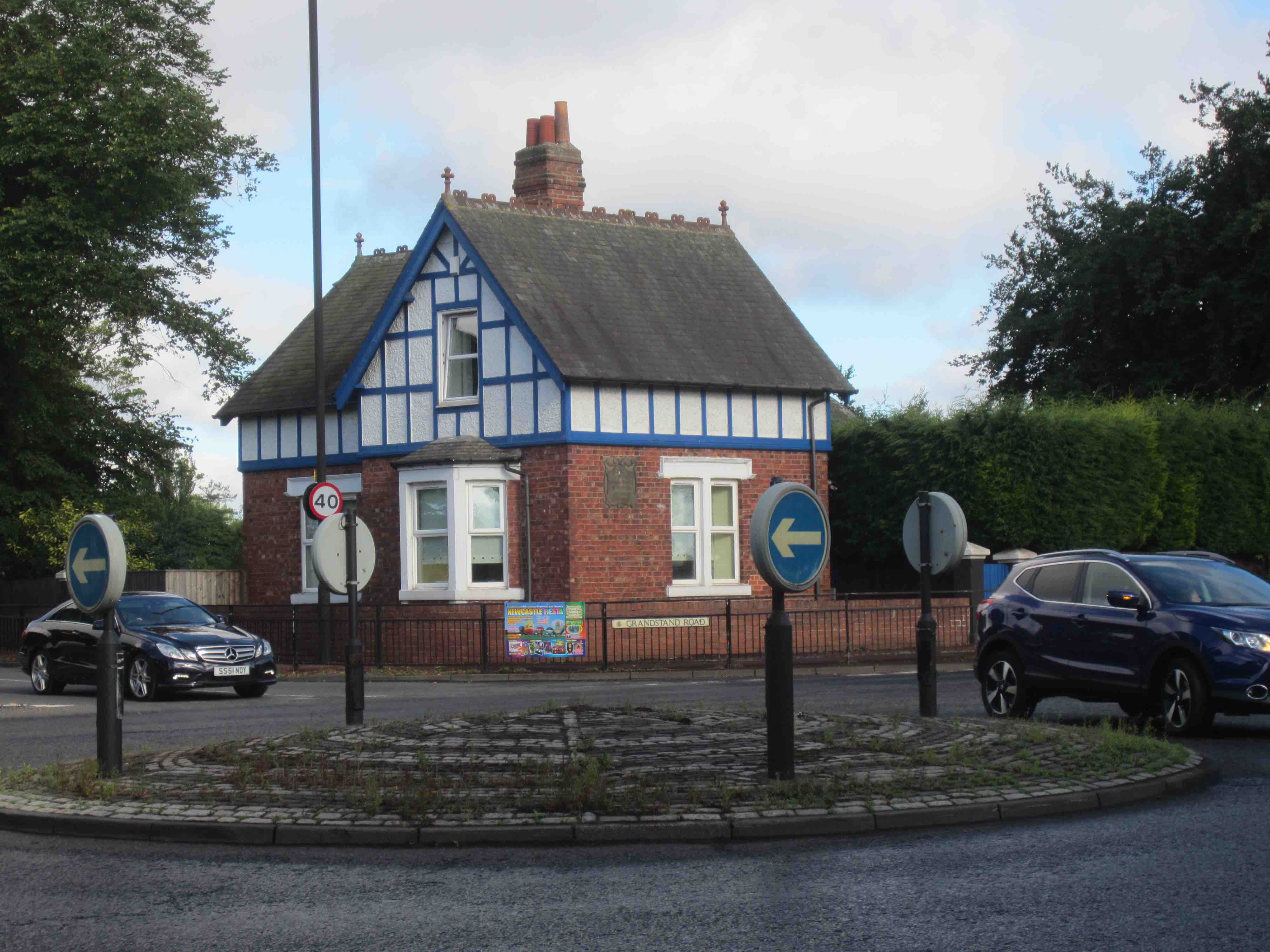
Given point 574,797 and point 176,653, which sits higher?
point 176,653

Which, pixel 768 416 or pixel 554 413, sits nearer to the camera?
pixel 554 413

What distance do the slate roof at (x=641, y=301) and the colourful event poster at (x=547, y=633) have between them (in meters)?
4.31

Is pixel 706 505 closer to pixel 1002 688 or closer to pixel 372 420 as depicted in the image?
pixel 372 420

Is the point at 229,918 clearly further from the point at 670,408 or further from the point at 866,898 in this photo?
the point at 670,408

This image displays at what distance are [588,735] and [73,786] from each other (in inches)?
151

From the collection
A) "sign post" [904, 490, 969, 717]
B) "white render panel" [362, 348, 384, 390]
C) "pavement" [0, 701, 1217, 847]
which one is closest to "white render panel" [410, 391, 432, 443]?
"white render panel" [362, 348, 384, 390]

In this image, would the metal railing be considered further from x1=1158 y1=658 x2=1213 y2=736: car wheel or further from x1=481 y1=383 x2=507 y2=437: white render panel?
x1=1158 y1=658 x2=1213 y2=736: car wheel

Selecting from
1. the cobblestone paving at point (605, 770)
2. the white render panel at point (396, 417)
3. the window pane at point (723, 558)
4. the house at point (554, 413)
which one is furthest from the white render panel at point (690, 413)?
the cobblestone paving at point (605, 770)

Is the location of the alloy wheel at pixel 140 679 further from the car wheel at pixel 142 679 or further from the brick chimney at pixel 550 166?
the brick chimney at pixel 550 166

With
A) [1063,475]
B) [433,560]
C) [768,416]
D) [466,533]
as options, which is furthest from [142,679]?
[1063,475]

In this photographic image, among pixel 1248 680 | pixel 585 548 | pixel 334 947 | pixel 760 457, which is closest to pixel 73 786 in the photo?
pixel 334 947

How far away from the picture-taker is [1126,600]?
44.9 feet

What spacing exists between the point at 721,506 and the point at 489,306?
19.3ft

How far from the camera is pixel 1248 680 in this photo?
502 inches
